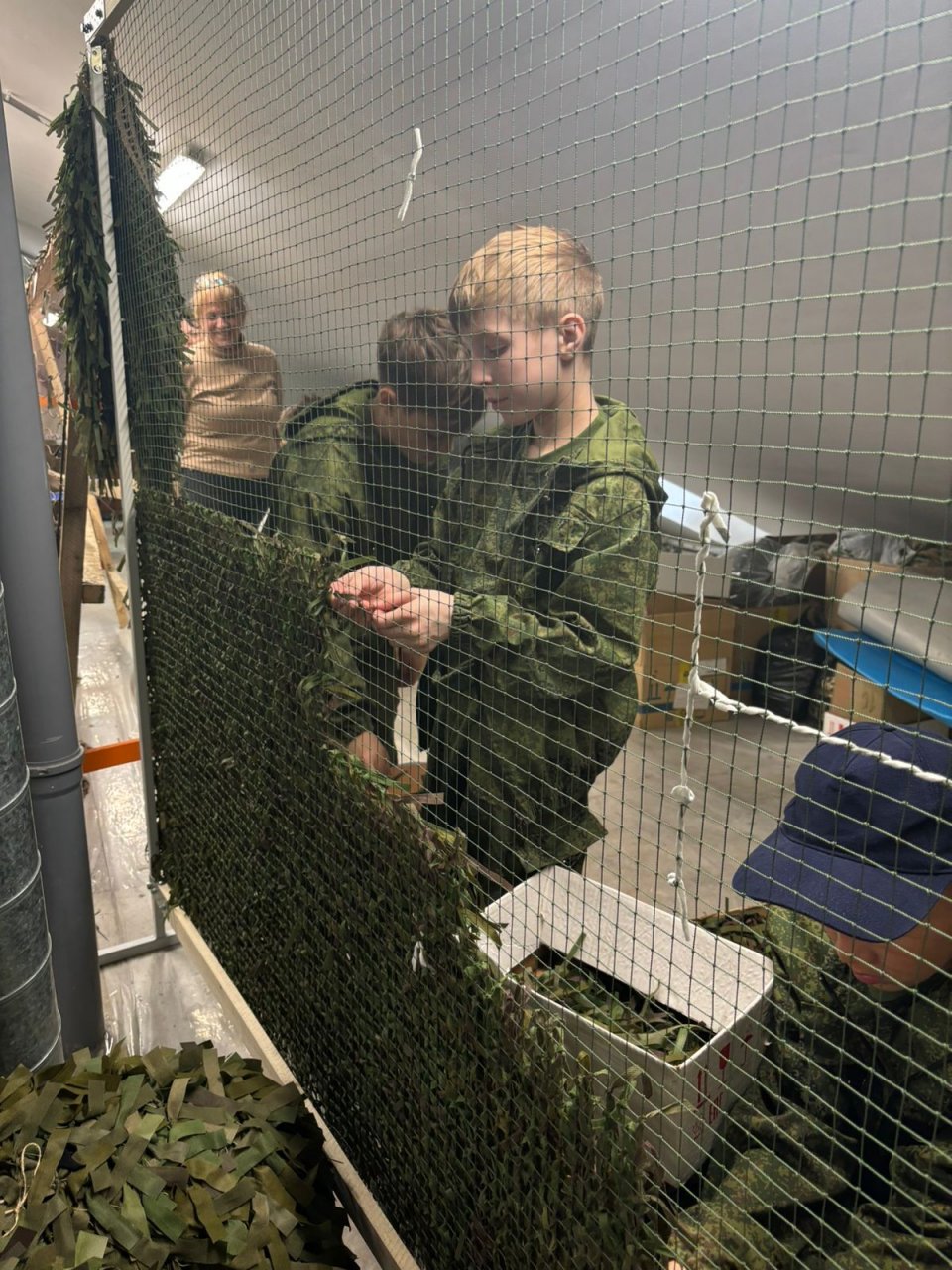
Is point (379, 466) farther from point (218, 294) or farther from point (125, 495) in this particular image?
point (125, 495)

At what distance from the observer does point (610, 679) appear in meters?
0.83

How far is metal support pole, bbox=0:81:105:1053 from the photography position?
137 cm

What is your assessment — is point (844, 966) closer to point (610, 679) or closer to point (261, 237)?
point (610, 679)

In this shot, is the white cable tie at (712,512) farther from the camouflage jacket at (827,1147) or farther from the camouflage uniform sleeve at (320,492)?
the camouflage uniform sleeve at (320,492)

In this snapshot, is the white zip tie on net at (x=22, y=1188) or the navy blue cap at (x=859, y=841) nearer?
the navy blue cap at (x=859, y=841)

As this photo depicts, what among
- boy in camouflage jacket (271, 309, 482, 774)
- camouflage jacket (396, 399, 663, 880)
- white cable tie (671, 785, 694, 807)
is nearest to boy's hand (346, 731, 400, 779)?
boy in camouflage jacket (271, 309, 482, 774)

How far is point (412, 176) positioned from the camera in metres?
0.88

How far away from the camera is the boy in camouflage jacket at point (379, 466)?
3.07 feet

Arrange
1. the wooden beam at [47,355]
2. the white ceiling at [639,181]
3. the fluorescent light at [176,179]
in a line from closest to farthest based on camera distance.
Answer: the white ceiling at [639,181]
the fluorescent light at [176,179]
the wooden beam at [47,355]

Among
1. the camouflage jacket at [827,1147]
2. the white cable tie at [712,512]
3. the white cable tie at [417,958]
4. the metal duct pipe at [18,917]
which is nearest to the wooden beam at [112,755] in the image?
the metal duct pipe at [18,917]

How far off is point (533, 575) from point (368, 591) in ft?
0.85

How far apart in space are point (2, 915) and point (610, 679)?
1014mm

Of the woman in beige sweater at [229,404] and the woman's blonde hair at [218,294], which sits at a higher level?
the woman's blonde hair at [218,294]

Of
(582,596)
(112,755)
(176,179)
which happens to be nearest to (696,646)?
(582,596)
